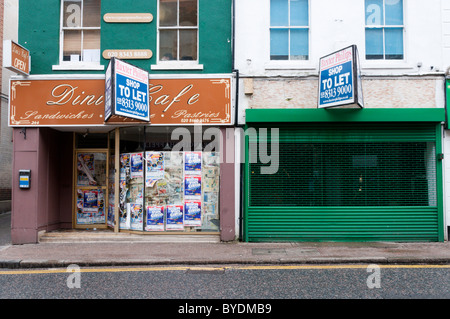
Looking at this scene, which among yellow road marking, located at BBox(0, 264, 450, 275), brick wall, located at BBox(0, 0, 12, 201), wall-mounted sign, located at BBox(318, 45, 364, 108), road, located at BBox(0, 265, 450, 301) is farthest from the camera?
brick wall, located at BBox(0, 0, 12, 201)

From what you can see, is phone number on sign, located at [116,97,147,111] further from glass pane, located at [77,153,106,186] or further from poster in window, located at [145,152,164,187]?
glass pane, located at [77,153,106,186]

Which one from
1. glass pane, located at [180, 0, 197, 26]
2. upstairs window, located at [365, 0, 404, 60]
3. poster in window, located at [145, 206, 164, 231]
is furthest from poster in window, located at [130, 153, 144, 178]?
upstairs window, located at [365, 0, 404, 60]

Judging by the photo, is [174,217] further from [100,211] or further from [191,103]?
[191,103]

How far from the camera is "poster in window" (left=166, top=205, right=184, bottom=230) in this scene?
9148mm

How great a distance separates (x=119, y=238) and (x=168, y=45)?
16.7ft

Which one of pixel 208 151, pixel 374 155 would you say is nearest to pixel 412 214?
pixel 374 155

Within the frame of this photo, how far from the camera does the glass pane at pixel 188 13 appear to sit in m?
9.34

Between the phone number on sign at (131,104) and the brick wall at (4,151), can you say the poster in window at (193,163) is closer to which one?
the phone number on sign at (131,104)

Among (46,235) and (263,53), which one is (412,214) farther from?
(46,235)

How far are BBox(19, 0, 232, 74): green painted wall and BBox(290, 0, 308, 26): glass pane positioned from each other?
165 centimetres

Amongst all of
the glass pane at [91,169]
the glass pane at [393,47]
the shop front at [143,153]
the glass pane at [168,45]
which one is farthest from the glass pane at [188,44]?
the glass pane at [393,47]

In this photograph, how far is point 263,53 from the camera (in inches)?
356

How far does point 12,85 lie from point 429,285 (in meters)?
9.84

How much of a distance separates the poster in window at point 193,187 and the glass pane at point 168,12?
4.08 m
